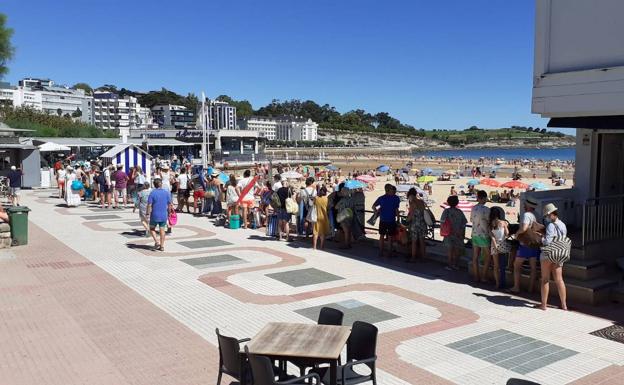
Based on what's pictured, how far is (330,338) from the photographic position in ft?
16.1

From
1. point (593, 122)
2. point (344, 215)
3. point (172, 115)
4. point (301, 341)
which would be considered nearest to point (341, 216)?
point (344, 215)

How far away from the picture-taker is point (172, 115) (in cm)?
17125

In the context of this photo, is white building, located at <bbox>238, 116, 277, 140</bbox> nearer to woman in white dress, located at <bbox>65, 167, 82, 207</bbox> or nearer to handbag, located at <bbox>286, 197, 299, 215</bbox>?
woman in white dress, located at <bbox>65, 167, 82, 207</bbox>

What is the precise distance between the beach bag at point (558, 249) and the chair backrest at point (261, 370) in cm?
556

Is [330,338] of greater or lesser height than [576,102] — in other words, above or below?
below

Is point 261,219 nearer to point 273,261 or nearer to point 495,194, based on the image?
point 273,261

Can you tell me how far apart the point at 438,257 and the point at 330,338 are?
745 cm

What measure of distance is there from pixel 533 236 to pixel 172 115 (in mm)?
170683

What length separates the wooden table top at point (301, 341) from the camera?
4.53 m

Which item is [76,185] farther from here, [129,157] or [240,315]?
[240,315]

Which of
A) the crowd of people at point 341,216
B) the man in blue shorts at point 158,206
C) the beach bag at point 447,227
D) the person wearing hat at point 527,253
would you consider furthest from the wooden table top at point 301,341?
the man in blue shorts at point 158,206

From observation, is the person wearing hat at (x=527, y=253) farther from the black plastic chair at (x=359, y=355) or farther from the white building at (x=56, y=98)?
the white building at (x=56, y=98)

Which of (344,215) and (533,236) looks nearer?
(533,236)

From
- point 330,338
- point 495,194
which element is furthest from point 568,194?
point 495,194
